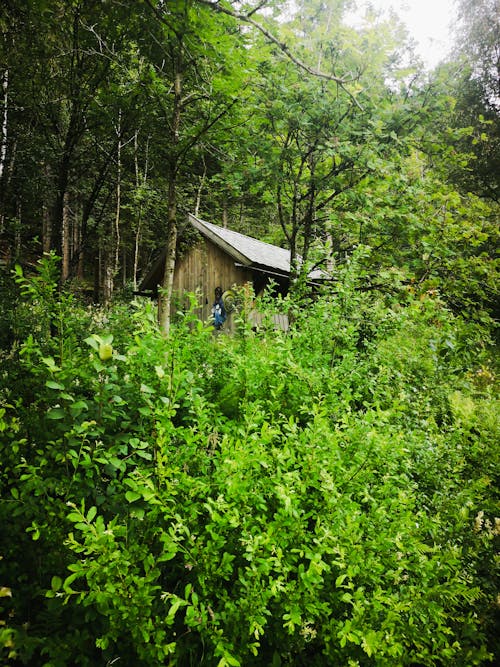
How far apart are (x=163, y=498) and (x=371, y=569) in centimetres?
118

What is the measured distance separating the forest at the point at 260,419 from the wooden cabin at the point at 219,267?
3.94m

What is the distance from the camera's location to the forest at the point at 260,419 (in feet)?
5.85

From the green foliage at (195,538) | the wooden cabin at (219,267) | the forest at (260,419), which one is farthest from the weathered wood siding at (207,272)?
the green foliage at (195,538)

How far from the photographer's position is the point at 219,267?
13062 mm

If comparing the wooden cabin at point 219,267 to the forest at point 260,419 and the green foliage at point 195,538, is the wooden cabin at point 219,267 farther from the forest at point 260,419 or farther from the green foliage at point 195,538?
the green foliage at point 195,538

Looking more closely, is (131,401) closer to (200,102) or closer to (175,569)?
(175,569)

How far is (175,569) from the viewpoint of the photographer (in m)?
2.07

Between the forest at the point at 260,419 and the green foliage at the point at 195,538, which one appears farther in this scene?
the forest at the point at 260,419

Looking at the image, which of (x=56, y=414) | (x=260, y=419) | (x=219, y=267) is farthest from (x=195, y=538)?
(x=219, y=267)

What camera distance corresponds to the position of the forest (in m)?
1.78

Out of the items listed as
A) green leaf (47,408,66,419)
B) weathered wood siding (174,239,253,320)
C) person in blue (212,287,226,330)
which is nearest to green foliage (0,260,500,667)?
green leaf (47,408,66,419)

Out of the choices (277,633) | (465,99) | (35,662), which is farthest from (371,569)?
→ (465,99)

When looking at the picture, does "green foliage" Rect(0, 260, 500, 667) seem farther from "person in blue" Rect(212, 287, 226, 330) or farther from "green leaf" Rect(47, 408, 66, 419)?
"person in blue" Rect(212, 287, 226, 330)

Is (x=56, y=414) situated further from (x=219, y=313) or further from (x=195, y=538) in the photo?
(x=219, y=313)
